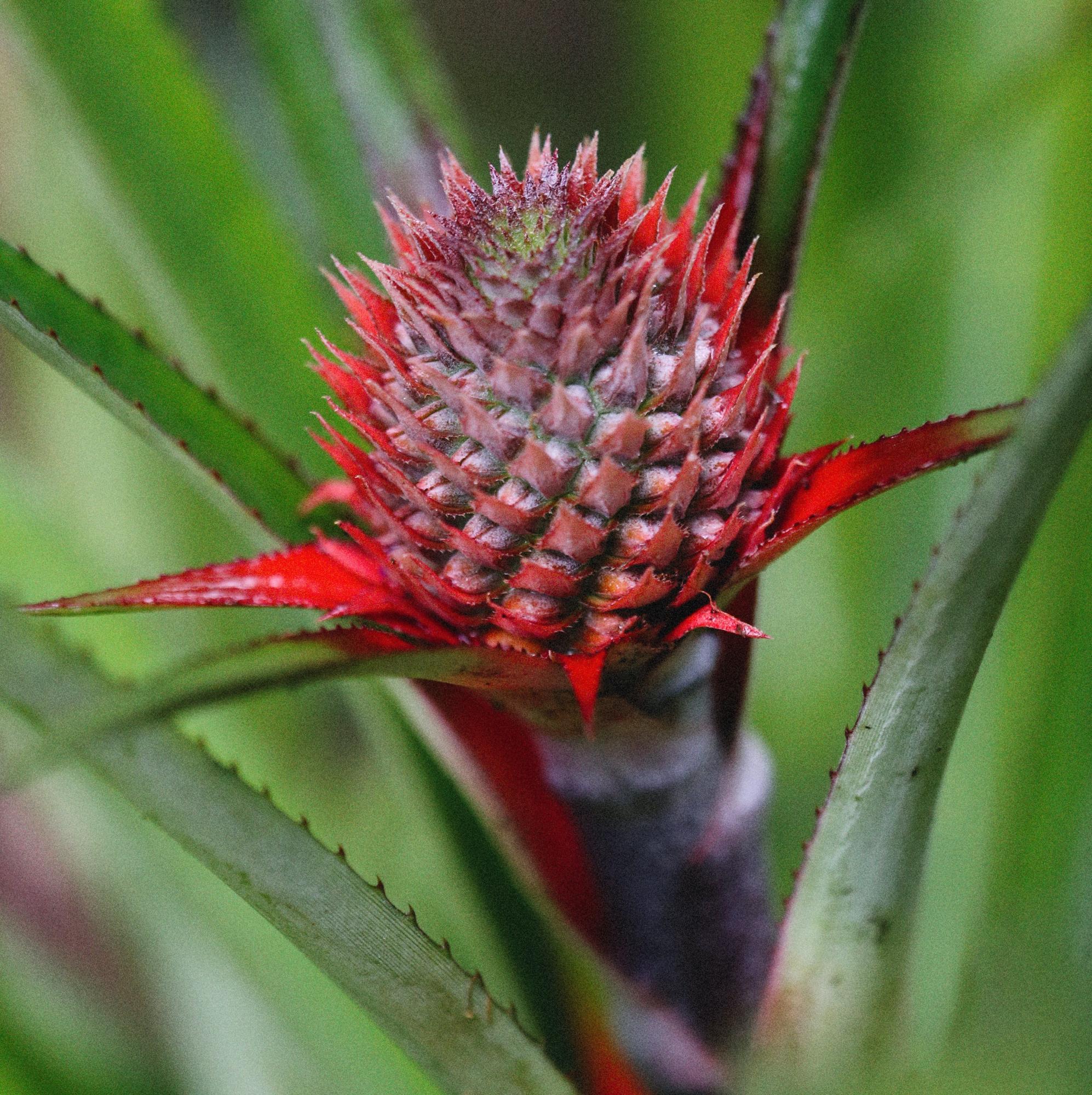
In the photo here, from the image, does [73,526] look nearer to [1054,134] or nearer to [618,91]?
[1054,134]

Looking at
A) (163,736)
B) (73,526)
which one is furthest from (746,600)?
(73,526)

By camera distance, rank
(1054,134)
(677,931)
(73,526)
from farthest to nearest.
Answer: (73,526) < (1054,134) < (677,931)

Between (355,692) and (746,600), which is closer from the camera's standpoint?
(746,600)

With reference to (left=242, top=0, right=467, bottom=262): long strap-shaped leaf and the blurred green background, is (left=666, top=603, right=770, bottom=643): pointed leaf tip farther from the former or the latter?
(left=242, top=0, right=467, bottom=262): long strap-shaped leaf

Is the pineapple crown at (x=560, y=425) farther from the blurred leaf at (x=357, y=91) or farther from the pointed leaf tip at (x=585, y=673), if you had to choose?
the blurred leaf at (x=357, y=91)

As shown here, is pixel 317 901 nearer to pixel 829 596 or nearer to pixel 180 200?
pixel 180 200

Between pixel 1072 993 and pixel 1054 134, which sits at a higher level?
pixel 1054 134
